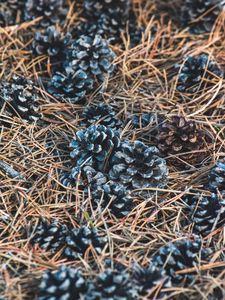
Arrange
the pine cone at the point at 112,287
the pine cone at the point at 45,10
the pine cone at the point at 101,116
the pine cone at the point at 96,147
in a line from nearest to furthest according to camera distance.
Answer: the pine cone at the point at 112,287, the pine cone at the point at 96,147, the pine cone at the point at 101,116, the pine cone at the point at 45,10

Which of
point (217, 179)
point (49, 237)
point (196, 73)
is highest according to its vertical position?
point (196, 73)

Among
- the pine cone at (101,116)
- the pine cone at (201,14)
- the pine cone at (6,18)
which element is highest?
the pine cone at (201,14)

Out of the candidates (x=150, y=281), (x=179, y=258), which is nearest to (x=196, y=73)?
(x=179, y=258)

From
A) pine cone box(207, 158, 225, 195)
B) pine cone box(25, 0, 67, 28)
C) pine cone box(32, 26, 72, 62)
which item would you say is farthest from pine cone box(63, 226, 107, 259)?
pine cone box(25, 0, 67, 28)

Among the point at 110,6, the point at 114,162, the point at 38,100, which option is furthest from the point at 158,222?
the point at 110,6

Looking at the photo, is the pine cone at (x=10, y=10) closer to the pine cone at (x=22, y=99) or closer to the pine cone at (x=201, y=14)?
the pine cone at (x=22, y=99)

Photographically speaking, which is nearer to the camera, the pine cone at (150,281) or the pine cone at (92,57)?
the pine cone at (150,281)

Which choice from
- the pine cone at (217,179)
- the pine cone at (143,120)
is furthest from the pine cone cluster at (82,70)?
the pine cone at (217,179)

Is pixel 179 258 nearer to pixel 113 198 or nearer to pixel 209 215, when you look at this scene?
pixel 209 215
